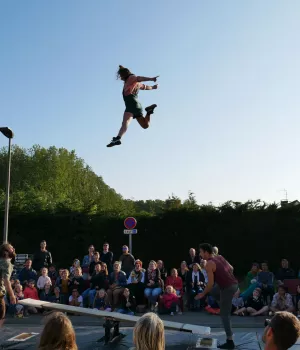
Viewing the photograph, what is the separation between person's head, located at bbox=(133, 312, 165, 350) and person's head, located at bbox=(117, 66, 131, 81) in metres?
4.87

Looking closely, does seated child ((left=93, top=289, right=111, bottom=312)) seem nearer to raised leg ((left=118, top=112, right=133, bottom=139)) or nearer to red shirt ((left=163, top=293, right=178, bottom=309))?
red shirt ((left=163, top=293, right=178, bottom=309))

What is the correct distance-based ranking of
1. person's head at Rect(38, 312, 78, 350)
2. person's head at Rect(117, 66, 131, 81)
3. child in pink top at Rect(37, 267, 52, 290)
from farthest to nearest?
child in pink top at Rect(37, 267, 52, 290) < person's head at Rect(117, 66, 131, 81) < person's head at Rect(38, 312, 78, 350)

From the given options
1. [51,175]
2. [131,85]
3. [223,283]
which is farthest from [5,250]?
[51,175]

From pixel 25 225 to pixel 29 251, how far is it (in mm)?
1105

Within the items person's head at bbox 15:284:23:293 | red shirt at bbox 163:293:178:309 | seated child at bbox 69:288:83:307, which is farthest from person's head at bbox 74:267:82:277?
red shirt at bbox 163:293:178:309

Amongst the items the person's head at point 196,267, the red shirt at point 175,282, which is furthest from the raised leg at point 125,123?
the red shirt at point 175,282

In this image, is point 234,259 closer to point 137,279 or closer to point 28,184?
point 137,279

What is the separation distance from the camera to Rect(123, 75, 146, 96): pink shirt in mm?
7254

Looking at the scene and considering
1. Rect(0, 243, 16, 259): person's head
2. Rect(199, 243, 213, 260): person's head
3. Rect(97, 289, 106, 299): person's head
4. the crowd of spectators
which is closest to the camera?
Rect(199, 243, 213, 260): person's head

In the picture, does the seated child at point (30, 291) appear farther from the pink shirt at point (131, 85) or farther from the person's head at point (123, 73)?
the person's head at point (123, 73)

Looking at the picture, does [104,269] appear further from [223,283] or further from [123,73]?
[123,73]

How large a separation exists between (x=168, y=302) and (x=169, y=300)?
5 centimetres

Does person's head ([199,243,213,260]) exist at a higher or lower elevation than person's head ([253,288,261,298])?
higher

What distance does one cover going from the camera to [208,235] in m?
17.0
